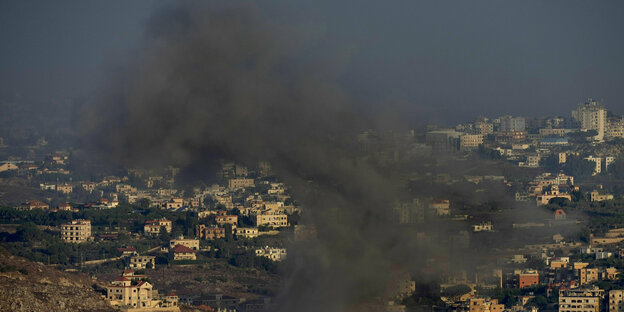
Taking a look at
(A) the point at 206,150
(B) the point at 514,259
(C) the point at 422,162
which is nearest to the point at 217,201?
(B) the point at 514,259

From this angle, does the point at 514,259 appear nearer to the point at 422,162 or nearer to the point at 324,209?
the point at 422,162

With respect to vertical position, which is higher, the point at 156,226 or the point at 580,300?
the point at 156,226

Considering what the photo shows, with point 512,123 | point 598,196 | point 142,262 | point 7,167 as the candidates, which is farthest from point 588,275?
point 512,123

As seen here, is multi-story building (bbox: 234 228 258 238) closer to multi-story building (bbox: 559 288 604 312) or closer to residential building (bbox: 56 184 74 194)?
multi-story building (bbox: 559 288 604 312)

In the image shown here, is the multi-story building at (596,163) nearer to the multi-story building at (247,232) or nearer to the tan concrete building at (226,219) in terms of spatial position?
the tan concrete building at (226,219)

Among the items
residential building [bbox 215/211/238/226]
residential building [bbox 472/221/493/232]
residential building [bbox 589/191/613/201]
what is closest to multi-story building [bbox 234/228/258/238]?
residential building [bbox 215/211/238/226]

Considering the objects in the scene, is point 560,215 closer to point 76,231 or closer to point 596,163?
point 76,231
